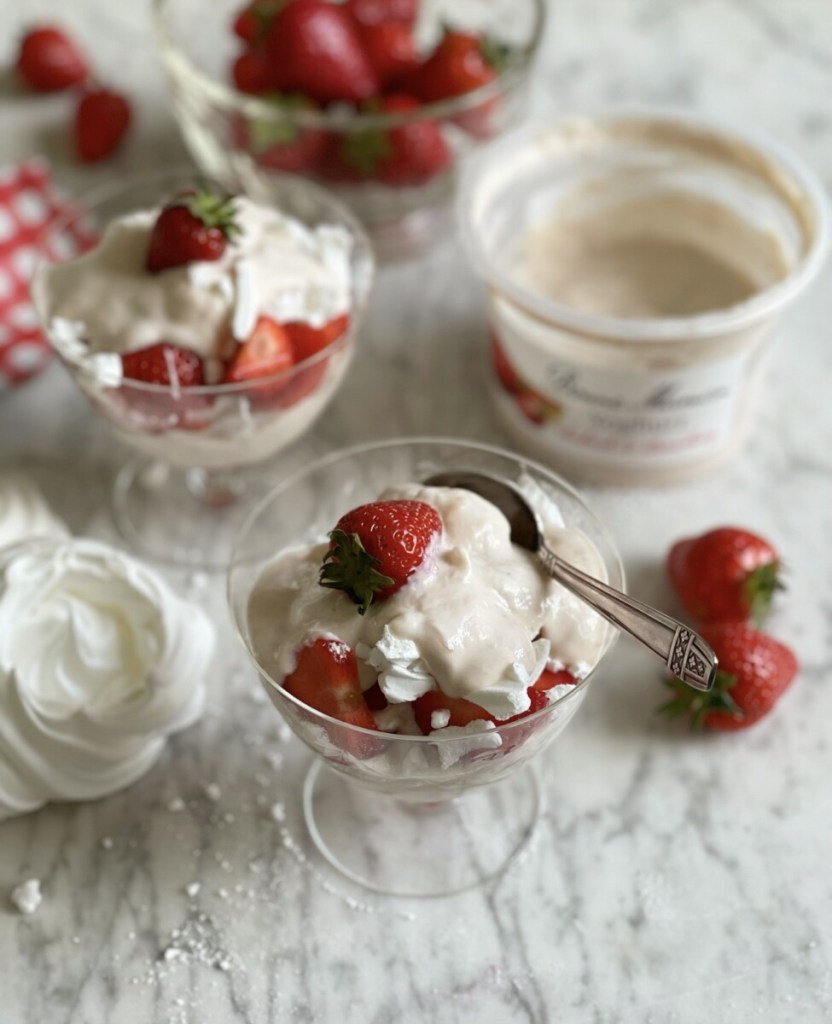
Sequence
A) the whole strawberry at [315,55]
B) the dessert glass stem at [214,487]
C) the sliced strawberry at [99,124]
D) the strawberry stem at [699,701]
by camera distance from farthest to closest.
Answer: the sliced strawberry at [99,124] < the whole strawberry at [315,55] < the dessert glass stem at [214,487] < the strawberry stem at [699,701]

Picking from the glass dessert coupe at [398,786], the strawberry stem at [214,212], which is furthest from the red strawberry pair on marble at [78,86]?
the glass dessert coupe at [398,786]

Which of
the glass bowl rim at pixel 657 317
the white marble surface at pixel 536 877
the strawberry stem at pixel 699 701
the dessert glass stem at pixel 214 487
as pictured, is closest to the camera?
the white marble surface at pixel 536 877

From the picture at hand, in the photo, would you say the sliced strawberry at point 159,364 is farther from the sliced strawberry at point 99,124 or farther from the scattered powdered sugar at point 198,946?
the sliced strawberry at point 99,124

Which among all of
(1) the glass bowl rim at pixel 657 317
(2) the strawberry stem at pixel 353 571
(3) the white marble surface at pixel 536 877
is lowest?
(3) the white marble surface at pixel 536 877

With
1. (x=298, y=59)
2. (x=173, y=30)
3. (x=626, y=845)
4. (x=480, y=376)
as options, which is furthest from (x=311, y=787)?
(x=173, y=30)

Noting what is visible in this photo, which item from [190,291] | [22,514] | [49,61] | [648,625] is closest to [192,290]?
[190,291]

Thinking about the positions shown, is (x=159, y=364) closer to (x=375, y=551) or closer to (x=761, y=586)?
(x=375, y=551)
